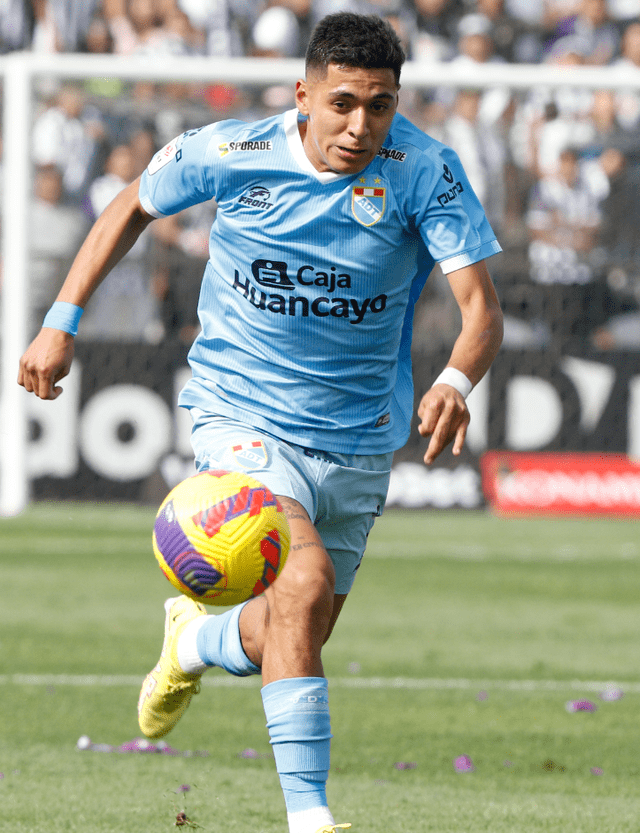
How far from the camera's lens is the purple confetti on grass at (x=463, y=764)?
4156mm

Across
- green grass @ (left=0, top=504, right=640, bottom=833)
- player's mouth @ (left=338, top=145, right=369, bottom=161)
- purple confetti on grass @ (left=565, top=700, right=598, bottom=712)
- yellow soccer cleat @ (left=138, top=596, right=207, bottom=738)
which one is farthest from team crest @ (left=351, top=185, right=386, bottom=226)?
purple confetti on grass @ (left=565, top=700, right=598, bottom=712)

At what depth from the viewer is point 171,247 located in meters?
10.6

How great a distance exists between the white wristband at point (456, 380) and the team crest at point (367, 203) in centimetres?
51

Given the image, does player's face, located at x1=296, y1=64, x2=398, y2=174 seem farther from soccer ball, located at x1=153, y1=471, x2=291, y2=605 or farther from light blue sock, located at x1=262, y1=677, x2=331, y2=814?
light blue sock, located at x1=262, y1=677, x2=331, y2=814

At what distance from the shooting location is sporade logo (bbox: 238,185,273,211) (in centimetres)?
365

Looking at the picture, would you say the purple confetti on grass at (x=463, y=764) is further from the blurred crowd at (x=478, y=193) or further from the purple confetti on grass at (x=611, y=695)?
the blurred crowd at (x=478, y=193)

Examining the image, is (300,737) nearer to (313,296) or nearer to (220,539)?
(220,539)

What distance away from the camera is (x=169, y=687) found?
159 inches

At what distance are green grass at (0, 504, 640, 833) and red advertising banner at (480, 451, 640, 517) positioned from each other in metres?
1.04

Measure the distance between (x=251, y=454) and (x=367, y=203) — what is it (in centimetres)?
75

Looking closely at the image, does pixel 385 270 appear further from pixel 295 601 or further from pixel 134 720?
pixel 134 720

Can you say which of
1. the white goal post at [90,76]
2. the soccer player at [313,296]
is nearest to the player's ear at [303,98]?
the soccer player at [313,296]

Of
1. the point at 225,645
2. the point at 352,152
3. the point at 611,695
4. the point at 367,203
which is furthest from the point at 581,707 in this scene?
the point at 352,152

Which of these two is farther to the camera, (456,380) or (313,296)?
(313,296)
